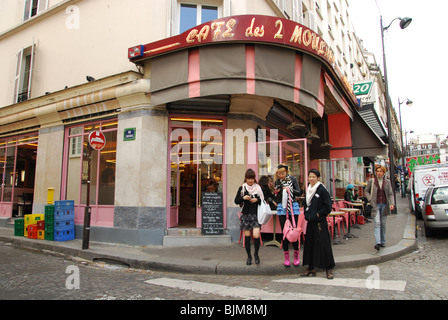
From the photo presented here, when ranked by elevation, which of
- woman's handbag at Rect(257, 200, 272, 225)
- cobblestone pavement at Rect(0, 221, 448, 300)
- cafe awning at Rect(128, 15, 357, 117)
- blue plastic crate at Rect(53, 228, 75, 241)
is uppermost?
cafe awning at Rect(128, 15, 357, 117)

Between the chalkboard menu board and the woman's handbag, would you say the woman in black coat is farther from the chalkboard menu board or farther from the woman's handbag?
the chalkboard menu board

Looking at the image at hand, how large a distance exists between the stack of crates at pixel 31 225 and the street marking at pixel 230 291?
588cm

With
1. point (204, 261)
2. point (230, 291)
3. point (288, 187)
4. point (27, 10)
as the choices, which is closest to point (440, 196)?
point (288, 187)

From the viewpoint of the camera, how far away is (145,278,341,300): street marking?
395 centimetres

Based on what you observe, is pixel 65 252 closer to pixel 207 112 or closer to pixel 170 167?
pixel 170 167

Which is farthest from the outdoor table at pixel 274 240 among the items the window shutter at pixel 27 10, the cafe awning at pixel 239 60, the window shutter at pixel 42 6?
the window shutter at pixel 27 10

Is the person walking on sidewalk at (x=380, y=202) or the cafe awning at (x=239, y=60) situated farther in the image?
the cafe awning at (x=239, y=60)

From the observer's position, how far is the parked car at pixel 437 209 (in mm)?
8344

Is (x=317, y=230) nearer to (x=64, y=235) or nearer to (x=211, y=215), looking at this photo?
(x=211, y=215)

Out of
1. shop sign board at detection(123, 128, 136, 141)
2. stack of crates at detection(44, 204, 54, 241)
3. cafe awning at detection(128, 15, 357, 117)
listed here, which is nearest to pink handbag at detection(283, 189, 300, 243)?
cafe awning at detection(128, 15, 357, 117)

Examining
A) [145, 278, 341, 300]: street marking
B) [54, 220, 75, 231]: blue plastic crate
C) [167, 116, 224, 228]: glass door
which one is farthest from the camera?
[54, 220, 75, 231]: blue plastic crate

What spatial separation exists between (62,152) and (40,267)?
194 inches

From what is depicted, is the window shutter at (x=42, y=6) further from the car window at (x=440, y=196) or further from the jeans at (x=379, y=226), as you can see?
the car window at (x=440, y=196)
